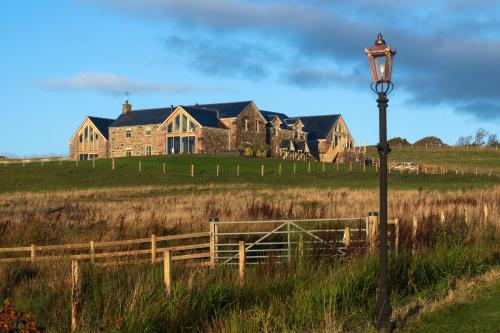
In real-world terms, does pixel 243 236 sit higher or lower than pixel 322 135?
→ lower

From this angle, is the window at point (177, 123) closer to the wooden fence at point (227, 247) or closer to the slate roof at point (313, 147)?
the slate roof at point (313, 147)

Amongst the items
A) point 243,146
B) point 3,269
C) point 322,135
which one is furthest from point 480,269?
point 322,135

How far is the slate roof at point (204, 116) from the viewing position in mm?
70375

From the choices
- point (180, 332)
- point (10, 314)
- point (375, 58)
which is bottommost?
point (180, 332)

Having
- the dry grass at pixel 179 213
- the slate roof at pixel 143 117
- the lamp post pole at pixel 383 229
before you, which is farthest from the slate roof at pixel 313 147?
the lamp post pole at pixel 383 229

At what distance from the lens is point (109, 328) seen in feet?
28.8

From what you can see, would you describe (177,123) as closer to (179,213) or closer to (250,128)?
(250,128)

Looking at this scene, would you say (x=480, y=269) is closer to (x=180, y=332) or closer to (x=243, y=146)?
(x=180, y=332)

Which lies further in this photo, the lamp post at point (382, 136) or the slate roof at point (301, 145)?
the slate roof at point (301, 145)

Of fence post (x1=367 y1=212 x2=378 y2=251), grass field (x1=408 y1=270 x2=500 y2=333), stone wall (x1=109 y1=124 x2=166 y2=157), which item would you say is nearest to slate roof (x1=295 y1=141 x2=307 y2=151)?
stone wall (x1=109 y1=124 x2=166 y2=157)

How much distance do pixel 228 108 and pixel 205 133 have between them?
22.4 feet

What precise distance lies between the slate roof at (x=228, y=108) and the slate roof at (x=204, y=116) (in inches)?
47.2

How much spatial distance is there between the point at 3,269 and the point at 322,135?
72.4 meters

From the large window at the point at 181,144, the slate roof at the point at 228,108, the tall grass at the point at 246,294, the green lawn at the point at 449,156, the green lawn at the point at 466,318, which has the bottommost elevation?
the green lawn at the point at 466,318
